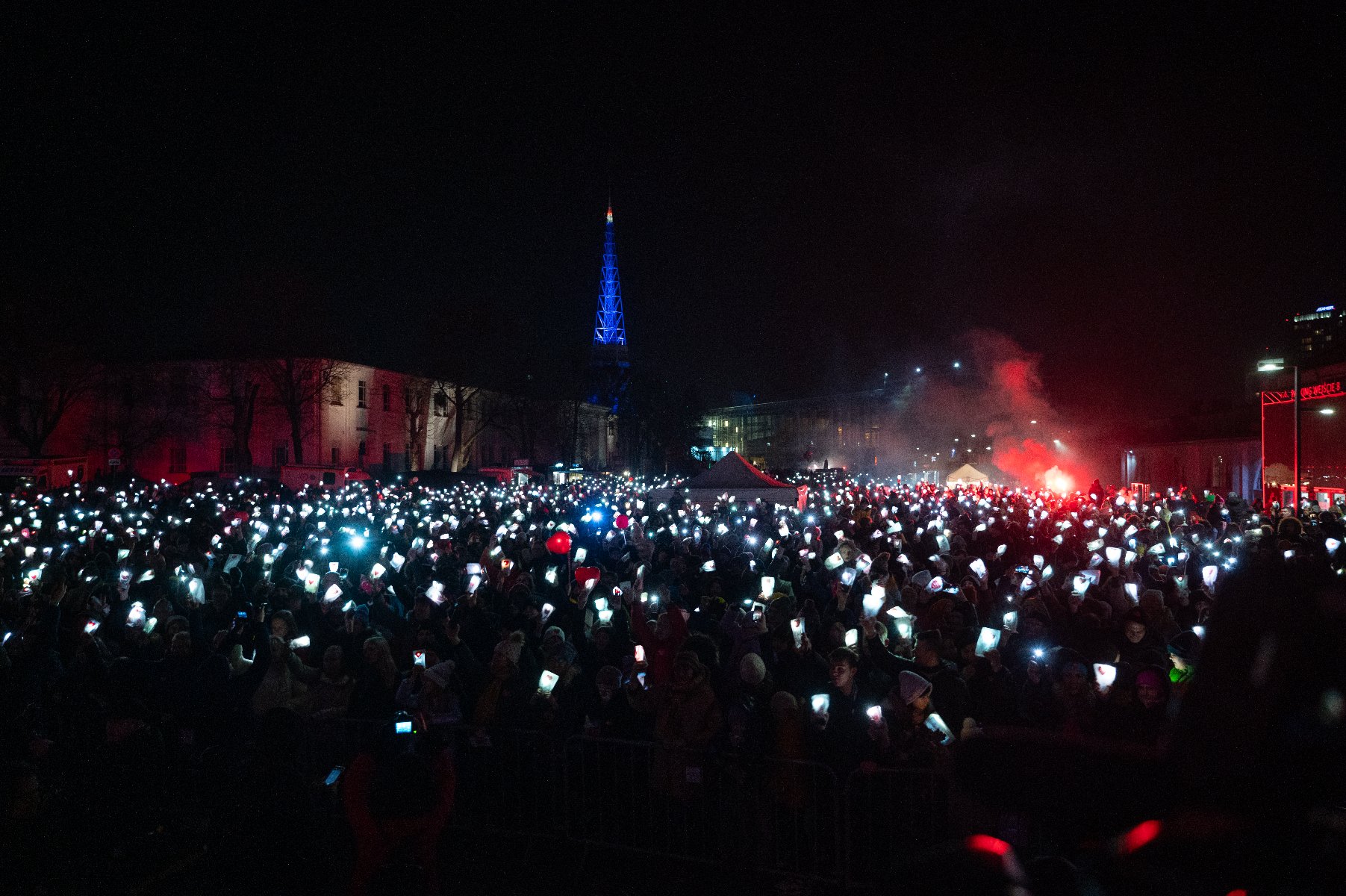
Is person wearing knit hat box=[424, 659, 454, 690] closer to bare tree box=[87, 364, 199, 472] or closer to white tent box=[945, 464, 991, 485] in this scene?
white tent box=[945, 464, 991, 485]

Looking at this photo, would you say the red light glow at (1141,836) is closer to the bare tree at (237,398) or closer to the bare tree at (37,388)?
the bare tree at (37,388)

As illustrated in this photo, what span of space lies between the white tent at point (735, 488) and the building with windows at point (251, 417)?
25397 mm

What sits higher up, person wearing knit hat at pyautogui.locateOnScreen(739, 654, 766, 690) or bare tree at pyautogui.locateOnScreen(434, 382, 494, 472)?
bare tree at pyautogui.locateOnScreen(434, 382, 494, 472)

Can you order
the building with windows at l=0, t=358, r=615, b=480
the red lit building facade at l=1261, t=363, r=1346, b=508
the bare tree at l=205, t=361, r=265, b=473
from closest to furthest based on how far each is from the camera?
1. the red lit building facade at l=1261, t=363, r=1346, b=508
2. the bare tree at l=205, t=361, r=265, b=473
3. the building with windows at l=0, t=358, r=615, b=480

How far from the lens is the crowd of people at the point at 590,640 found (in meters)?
5.76

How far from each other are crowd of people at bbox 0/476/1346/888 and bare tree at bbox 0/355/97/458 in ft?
85.9

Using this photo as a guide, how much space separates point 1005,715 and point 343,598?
7.50 metres

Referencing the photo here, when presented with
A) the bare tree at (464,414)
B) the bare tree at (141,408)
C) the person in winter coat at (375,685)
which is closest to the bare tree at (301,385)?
the bare tree at (141,408)

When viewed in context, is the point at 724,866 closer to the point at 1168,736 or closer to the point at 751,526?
the point at 1168,736

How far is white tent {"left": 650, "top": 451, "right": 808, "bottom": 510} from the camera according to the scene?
2167cm

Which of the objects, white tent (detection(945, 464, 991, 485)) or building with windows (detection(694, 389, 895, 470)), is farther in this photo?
building with windows (detection(694, 389, 895, 470))

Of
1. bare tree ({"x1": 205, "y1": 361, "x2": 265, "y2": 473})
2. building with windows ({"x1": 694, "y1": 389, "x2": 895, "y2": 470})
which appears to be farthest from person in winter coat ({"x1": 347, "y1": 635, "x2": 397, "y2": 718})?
building with windows ({"x1": 694, "y1": 389, "x2": 895, "y2": 470})

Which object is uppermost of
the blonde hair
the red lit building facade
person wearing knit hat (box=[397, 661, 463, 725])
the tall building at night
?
the tall building at night

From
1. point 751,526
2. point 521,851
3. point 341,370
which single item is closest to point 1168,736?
point 521,851
